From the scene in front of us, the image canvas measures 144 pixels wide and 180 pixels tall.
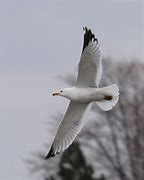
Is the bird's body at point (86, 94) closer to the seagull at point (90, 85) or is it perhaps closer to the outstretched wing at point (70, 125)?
the seagull at point (90, 85)

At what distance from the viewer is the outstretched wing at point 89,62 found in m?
12.5

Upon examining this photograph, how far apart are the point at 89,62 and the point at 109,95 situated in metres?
0.37

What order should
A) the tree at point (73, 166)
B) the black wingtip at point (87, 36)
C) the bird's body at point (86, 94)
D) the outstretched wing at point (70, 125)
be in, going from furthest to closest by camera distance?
the tree at point (73, 166) < the outstretched wing at point (70, 125) < the black wingtip at point (87, 36) < the bird's body at point (86, 94)

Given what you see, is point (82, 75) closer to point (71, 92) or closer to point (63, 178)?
point (71, 92)

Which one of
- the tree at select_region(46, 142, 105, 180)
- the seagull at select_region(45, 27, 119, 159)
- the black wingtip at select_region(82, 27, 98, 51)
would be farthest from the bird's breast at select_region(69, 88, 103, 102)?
the tree at select_region(46, 142, 105, 180)

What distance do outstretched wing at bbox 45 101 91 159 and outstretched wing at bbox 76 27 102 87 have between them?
17.2 inches

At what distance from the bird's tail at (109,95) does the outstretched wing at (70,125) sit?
0.44 meters

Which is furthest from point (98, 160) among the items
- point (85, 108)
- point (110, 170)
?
point (85, 108)

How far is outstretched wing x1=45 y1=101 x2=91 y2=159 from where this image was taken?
12930mm

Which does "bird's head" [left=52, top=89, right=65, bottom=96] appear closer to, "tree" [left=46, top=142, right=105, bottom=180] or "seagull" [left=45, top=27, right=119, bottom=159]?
"seagull" [left=45, top=27, right=119, bottom=159]

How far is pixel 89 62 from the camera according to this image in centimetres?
1248

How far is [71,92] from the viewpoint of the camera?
12469 mm

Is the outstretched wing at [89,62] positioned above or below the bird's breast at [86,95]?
above

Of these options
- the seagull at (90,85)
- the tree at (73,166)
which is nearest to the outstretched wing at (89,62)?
the seagull at (90,85)
